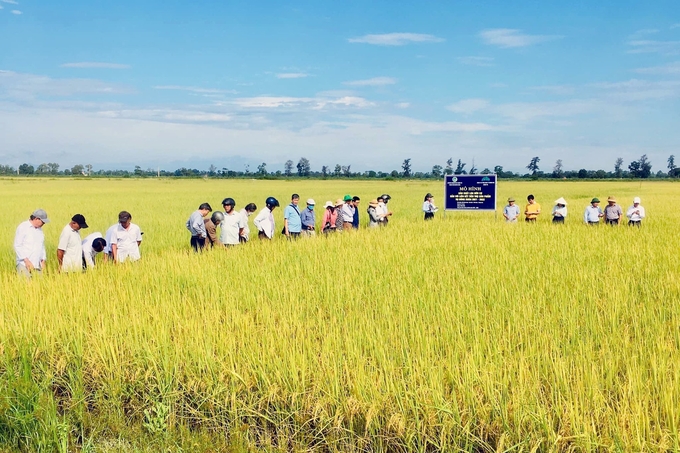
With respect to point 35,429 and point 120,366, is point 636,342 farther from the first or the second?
point 35,429

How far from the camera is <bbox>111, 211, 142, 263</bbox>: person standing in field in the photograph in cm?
776

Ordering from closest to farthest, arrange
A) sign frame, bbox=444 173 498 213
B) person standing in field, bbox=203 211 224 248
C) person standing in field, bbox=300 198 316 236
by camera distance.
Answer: person standing in field, bbox=203 211 224 248 < person standing in field, bbox=300 198 316 236 < sign frame, bbox=444 173 498 213

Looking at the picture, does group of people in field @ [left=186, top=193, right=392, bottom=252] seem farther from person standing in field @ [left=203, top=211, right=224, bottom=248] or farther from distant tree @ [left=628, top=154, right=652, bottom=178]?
distant tree @ [left=628, top=154, right=652, bottom=178]

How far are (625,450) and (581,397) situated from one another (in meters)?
0.42

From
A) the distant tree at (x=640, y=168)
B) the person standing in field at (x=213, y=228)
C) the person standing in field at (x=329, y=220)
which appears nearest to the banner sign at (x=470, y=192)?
the person standing in field at (x=329, y=220)

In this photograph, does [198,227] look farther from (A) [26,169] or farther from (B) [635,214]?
(A) [26,169]

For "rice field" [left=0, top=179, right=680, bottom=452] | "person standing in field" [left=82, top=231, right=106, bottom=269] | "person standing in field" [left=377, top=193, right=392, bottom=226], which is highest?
"person standing in field" [left=377, top=193, right=392, bottom=226]

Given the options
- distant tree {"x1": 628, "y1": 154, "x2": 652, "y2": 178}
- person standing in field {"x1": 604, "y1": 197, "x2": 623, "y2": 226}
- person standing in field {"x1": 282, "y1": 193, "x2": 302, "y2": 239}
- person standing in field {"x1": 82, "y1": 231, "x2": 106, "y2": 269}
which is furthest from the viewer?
distant tree {"x1": 628, "y1": 154, "x2": 652, "y2": 178}

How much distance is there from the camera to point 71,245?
23.5 ft

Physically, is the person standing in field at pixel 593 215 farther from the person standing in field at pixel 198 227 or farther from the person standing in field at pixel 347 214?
the person standing in field at pixel 198 227

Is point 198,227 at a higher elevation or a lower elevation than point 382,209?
lower

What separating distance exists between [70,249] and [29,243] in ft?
1.62

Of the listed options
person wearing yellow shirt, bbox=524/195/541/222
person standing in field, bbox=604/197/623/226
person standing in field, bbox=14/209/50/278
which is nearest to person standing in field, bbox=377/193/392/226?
person wearing yellow shirt, bbox=524/195/541/222

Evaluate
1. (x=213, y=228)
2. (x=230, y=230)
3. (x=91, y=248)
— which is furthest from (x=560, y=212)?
(x=91, y=248)
